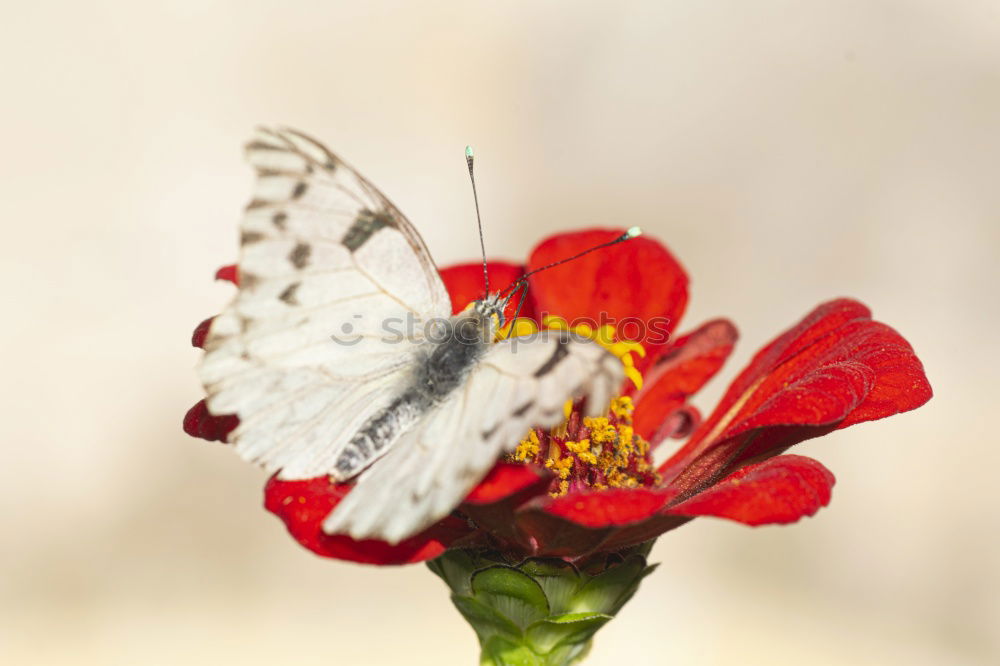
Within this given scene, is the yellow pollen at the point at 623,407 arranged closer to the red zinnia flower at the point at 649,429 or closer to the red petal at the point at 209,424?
the red zinnia flower at the point at 649,429

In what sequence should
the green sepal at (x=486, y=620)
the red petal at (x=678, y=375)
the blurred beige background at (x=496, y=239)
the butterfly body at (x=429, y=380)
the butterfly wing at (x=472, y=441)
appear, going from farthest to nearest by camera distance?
the blurred beige background at (x=496, y=239), the red petal at (x=678, y=375), the green sepal at (x=486, y=620), the butterfly body at (x=429, y=380), the butterfly wing at (x=472, y=441)

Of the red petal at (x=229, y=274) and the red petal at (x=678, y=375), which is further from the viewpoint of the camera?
the red petal at (x=678, y=375)

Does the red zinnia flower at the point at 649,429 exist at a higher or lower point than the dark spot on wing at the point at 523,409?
lower

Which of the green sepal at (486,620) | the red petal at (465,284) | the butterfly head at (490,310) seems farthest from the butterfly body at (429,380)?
the red petal at (465,284)

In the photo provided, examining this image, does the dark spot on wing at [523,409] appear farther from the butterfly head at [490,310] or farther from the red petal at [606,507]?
the butterfly head at [490,310]

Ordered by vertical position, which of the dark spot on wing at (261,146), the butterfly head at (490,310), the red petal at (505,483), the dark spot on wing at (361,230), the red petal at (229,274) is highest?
the dark spot on wing at (261,146)

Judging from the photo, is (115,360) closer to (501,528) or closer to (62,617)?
(62,617)

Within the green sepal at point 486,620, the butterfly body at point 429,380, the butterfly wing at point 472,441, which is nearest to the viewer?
the butterfly wing at point 472,441

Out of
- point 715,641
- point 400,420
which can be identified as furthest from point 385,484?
point 715,641

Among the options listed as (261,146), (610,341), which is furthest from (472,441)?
(610,341)
